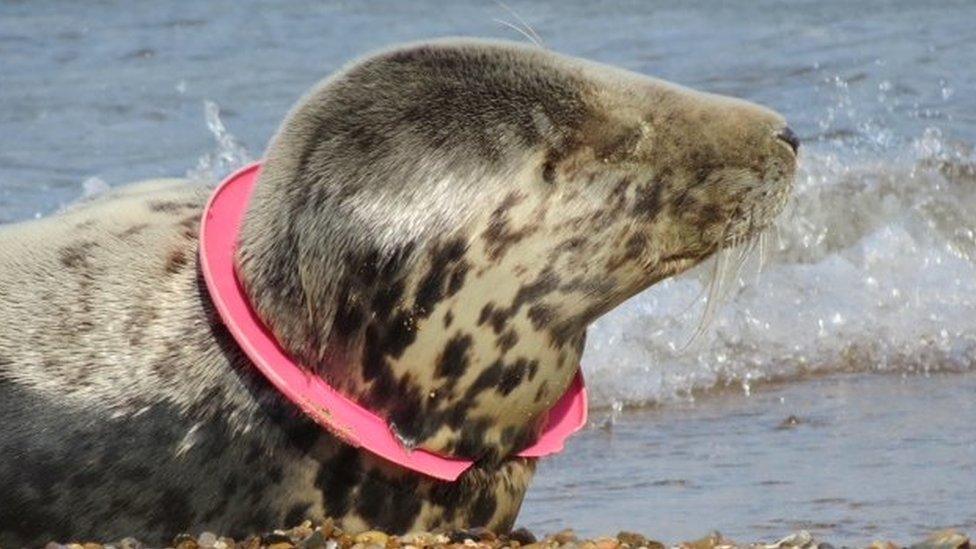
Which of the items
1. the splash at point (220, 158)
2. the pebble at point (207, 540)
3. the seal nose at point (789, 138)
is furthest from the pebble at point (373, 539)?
the splash at point (220, 158)

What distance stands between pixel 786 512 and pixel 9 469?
182 cm

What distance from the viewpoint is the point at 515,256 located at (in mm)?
3844

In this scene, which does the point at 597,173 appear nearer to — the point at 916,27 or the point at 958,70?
the point at 958,70

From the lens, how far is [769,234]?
4.15 metres

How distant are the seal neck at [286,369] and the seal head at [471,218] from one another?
21mm

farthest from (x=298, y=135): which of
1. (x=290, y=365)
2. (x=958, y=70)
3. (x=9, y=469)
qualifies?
(x=958, y=70)

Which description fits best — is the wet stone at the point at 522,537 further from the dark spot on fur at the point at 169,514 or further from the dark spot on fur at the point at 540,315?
the dark spot on fur at the point at 169,514

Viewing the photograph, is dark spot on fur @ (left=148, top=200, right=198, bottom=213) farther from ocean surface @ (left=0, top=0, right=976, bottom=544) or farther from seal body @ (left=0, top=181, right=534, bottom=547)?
ocean surface @ (left=0, top=0, right=976, bottom=544)

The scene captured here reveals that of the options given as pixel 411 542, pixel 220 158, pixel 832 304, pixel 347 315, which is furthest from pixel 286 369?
pixel 220 158

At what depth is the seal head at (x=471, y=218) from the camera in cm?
382

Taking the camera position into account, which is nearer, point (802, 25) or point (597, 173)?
point (597, 173)

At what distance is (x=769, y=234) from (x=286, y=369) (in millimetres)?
919

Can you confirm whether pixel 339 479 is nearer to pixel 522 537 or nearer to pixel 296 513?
pixel 296 513

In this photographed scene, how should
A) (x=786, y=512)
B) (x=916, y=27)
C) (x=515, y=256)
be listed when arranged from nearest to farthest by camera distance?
(x=515, y=256), (x=786, y=512), (x=916, y=27)
